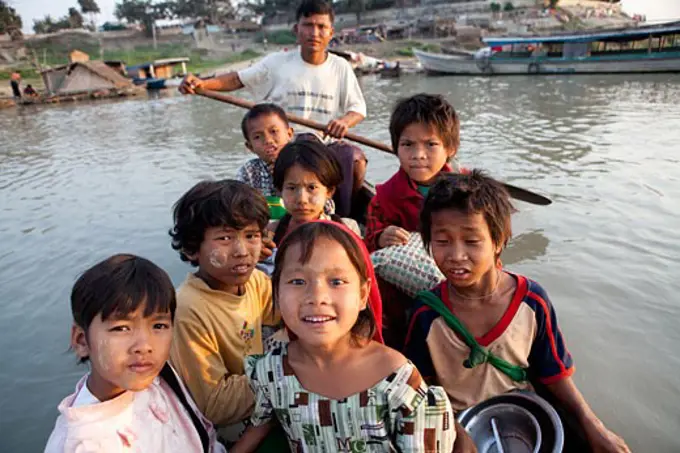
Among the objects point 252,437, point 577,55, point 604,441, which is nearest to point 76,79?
point 577,55

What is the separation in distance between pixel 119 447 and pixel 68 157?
10.8m

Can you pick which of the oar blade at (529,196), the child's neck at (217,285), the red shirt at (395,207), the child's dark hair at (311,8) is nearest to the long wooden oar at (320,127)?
the oar blade at (529,196)

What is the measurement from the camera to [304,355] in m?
1.32

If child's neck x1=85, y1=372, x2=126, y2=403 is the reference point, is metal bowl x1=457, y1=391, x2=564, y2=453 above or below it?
below

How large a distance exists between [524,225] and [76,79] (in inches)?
948

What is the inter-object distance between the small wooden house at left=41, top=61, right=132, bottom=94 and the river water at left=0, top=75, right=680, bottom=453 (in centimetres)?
1033

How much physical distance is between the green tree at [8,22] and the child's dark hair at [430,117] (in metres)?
46.5

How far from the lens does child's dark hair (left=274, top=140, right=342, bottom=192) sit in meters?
2.29

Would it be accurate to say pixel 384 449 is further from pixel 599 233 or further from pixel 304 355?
pixel 599 233

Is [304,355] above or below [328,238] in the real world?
below

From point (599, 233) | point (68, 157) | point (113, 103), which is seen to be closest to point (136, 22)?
point (113, 103)

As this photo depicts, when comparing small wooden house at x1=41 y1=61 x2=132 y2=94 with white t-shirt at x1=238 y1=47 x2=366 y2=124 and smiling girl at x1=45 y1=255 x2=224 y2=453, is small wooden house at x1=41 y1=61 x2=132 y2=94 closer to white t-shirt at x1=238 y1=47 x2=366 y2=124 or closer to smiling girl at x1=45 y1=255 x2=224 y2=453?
white t-shirt at x1=238 y1=47 x2=366 y2=124

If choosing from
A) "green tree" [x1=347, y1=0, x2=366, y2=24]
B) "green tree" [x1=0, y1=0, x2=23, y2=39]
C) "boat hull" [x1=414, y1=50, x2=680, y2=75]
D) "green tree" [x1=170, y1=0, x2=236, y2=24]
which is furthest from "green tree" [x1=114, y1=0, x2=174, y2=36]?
"boat hull" [x1=414, y1=50, x2=680, y2=75]

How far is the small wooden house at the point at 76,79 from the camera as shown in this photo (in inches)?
893
